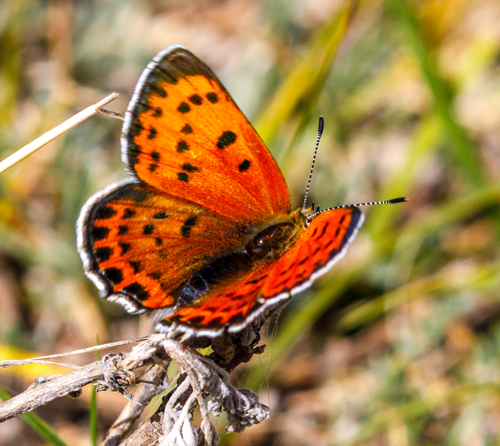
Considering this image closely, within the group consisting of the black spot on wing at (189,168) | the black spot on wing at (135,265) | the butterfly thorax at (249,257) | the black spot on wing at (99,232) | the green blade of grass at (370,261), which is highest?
the black spot on wing at (189,168)

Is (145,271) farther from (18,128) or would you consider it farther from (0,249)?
(18,128)

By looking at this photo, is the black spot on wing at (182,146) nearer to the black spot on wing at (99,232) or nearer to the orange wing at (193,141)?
the orange wing at (193,141)

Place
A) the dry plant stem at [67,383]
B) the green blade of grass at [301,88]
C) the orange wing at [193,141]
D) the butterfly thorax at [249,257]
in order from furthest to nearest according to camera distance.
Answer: the green blade of grass at [301,88]
the butterfly thorax at [249,257]
the orange wing at [193,141]
the dry plant stem at [67,383]

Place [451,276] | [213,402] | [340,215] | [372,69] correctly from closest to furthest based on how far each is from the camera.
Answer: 1. [213,402]
2. [340,215]
3. [451,276]
4. [372,69]

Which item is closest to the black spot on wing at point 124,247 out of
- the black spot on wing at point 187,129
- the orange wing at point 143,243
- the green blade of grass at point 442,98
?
the orange wing at point 143,243

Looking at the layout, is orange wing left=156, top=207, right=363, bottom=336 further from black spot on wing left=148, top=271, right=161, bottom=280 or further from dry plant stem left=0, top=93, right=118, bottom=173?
dry plant stem left=0, top=93, right=118, bottom=173

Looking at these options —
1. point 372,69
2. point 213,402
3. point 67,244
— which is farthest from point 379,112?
point 213,402

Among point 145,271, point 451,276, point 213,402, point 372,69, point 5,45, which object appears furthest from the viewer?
point 372,69
